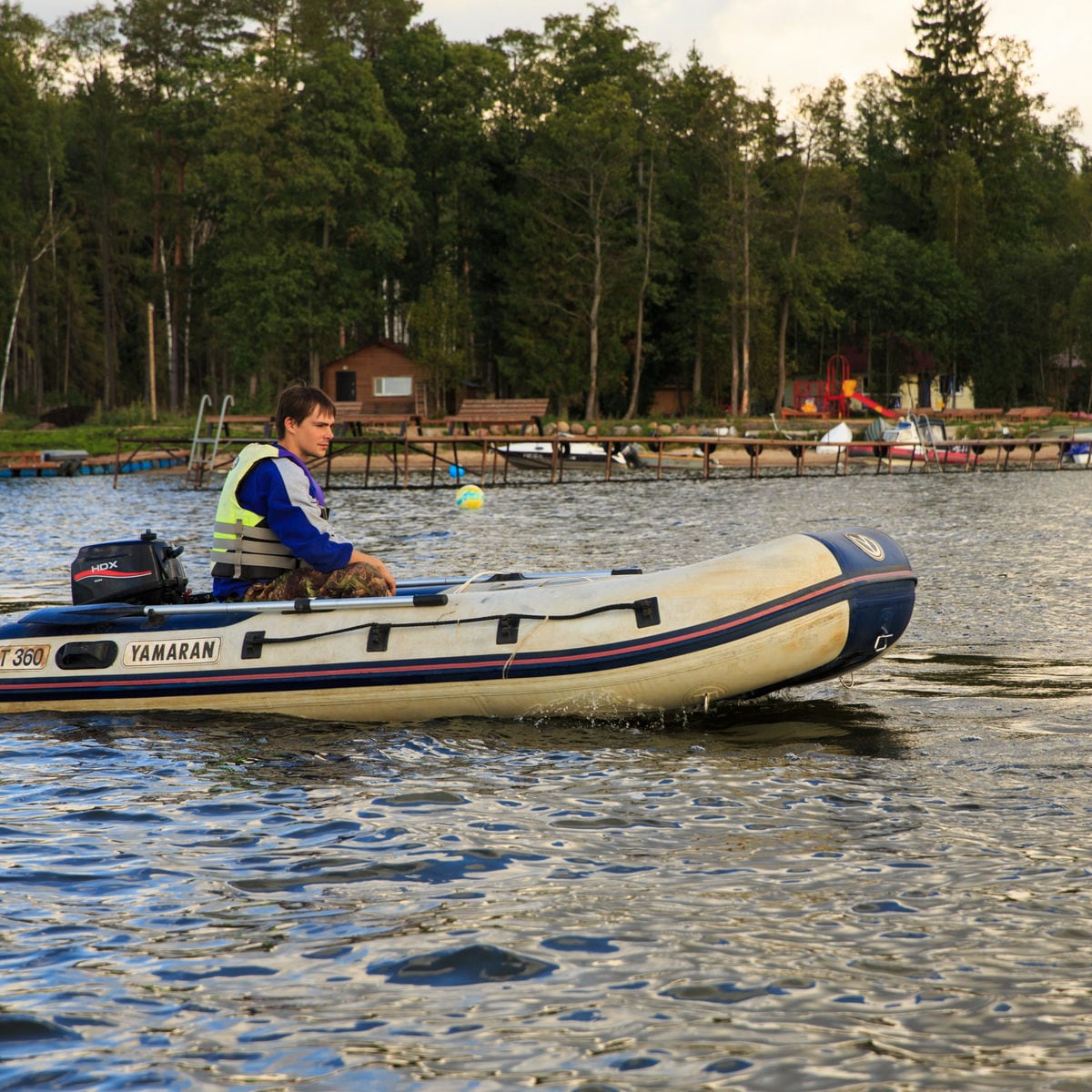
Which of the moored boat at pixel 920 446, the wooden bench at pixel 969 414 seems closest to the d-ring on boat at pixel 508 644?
the moored boat at pixel 920 446

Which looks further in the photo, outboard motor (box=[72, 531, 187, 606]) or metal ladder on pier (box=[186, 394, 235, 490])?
metal ladder on pier (box=[186, 394, 235, 490])

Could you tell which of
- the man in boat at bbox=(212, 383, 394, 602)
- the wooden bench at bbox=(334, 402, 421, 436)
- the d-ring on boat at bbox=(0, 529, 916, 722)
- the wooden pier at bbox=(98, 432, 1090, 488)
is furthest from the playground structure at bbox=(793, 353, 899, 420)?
the man in boat at bbox=(212, 383, 394, 602)

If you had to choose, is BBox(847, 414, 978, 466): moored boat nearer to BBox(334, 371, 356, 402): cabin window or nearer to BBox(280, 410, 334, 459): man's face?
BBox(334, 371, 356, 402): cabin window

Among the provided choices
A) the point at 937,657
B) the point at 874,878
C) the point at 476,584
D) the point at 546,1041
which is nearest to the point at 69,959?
the point at 546,1041

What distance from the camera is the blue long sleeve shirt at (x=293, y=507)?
7.47m

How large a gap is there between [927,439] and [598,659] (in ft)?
121

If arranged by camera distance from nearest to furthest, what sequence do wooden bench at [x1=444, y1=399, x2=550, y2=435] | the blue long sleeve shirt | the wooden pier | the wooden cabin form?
the blue long sleeve shirt, the wooden pier, wooden bench at [x1=444, y1=399, x2=550, y2=435], the wooden cabin

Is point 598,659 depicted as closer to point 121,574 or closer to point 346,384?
point 121,574

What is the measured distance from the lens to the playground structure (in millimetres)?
56250

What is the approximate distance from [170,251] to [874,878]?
62.3 meters

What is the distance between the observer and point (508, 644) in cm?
751

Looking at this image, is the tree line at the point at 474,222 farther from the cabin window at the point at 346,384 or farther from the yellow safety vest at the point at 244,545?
the yellow safety vest at the point at 244,545

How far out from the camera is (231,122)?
53.2m

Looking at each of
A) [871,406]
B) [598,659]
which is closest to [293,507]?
[598,659]
